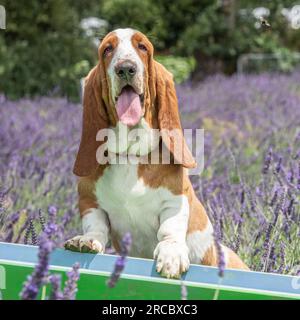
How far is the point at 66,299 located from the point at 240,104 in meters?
6.19

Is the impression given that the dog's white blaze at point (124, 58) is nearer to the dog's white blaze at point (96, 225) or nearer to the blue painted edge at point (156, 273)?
the dog's white blaze at point (96, 225)

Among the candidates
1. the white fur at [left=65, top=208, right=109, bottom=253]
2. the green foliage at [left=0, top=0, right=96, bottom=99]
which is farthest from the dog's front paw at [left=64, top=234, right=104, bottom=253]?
the green foliage at [left=0, top=0, right=96, bottom=99]

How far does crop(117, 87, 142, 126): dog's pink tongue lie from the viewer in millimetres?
1910

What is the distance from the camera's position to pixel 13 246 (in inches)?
68.4

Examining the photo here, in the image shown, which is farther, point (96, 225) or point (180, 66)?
point (180, 66)

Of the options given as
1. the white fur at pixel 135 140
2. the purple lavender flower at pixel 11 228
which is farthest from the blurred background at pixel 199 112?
the white fur at pixel 135 140

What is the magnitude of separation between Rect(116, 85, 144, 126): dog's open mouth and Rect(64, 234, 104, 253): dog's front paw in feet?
1.25

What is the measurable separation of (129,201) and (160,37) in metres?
12.4

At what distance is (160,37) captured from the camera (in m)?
14.0

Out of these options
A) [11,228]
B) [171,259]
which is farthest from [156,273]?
[11,228]

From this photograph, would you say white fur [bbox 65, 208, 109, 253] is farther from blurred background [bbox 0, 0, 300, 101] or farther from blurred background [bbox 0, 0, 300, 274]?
blurred background [bbox 0, 0, 300, 101]

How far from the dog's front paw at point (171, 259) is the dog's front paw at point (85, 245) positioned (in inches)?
7.3

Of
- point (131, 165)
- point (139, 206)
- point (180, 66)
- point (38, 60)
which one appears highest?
point (180, 66)

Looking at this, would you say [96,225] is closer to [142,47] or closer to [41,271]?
[142,47]
